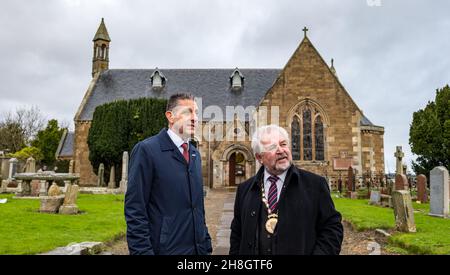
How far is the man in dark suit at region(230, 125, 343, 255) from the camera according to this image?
2.37m

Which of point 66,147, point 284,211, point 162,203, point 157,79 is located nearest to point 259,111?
point 157,79

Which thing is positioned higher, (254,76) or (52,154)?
(254,76)

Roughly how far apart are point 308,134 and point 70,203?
15.0m

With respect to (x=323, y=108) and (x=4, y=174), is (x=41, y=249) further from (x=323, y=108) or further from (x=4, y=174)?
(x=4, y=174)

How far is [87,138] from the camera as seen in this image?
26.1 m

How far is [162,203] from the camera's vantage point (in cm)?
267

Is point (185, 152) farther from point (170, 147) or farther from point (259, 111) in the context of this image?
point (259, 111)

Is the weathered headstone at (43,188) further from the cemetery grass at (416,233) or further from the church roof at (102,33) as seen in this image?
the church roof at (102,33)

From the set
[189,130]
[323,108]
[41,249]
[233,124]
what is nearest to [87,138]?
[233,124]

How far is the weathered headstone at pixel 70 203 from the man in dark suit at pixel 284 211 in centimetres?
926

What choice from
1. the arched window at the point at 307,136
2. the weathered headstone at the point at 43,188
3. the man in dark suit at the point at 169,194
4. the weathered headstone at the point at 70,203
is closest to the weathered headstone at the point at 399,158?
the arched window at the point at 307,136

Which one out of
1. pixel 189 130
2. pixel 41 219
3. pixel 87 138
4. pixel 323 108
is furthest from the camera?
Result: pixel 87 138
